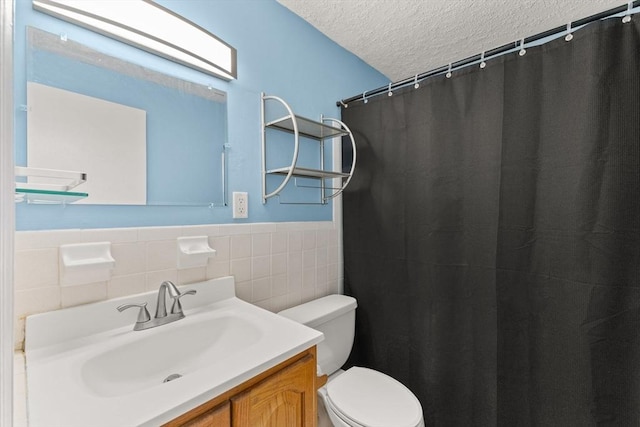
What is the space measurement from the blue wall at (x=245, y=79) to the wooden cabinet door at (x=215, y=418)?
0.65 meters

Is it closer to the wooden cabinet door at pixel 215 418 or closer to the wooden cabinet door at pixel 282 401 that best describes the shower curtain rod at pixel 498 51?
the wooden cabinet door at pixel 282 401

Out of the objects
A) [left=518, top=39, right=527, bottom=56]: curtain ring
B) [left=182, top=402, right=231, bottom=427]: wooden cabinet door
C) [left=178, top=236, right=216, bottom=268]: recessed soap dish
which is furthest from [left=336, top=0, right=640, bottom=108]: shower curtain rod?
[left=182, top=402, right=231, bottom=427]: wooden cabinet door

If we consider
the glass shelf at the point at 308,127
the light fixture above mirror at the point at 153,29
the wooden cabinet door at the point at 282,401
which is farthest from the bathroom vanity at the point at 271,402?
the light fixture above mirror at the point at 153,29

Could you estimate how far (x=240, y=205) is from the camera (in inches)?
47.3

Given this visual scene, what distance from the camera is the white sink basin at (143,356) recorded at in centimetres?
53

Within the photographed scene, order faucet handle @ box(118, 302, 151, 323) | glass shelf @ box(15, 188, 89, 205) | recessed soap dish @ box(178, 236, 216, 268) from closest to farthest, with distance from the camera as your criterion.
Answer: glass shelf @ box(15, 188, 89, 205) → faucet handle @ box(118, 302, 151, 323) → recessed soap dish @ box(178, 236, 216, 268)

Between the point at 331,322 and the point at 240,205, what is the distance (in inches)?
29.1

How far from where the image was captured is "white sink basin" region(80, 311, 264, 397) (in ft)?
2.40

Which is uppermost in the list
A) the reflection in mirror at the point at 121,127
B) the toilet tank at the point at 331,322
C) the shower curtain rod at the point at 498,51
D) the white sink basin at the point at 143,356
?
the shower curtain rod at the point at 498,51

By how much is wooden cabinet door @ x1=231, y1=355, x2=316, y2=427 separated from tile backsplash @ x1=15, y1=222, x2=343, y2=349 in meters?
0.51

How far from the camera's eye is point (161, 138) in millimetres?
999

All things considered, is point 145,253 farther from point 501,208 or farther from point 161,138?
point 501,208

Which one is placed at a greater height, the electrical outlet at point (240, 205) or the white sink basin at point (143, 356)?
the electrical outlet at point (240, 205)

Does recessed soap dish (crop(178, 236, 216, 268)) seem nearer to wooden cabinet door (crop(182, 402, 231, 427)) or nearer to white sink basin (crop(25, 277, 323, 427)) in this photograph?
white sink basin (crop(25, 277, 323, 427))
